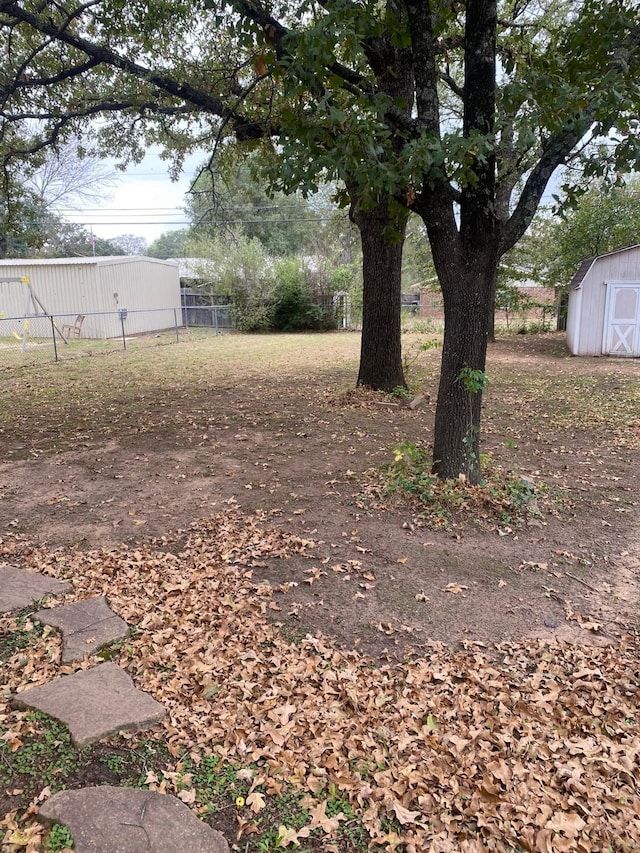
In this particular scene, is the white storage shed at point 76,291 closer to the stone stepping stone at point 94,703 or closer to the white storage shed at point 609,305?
the white storage shed at point 609,305

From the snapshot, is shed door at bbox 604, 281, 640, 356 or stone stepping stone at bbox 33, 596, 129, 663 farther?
shed door at bbox 604, 281, 640, 356

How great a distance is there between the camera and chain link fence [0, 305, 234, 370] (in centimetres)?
1506

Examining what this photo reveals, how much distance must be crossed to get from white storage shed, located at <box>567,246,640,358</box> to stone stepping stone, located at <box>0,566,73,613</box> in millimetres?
13873

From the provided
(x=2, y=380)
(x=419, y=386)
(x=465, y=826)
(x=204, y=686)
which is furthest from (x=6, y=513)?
(x=2, y=380)

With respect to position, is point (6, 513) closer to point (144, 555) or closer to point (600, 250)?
point (144, 555)

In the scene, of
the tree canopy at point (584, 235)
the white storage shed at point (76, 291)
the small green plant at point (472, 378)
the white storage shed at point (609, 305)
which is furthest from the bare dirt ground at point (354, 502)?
the white storage shed at point (76, 291)

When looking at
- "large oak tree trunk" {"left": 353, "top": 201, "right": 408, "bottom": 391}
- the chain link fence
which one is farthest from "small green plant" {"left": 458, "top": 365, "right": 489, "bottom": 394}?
the chain link fence

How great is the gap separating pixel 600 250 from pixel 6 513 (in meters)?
17.5

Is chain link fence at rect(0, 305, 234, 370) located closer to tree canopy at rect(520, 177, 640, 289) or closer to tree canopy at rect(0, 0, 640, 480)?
tree canopy at rect(0, 0, 640, 480)

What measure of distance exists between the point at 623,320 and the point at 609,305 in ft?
1.77

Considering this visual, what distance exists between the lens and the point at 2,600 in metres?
3.20

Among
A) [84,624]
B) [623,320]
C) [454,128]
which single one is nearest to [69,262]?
[623,320]

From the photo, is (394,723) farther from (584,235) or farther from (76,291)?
(76,291)

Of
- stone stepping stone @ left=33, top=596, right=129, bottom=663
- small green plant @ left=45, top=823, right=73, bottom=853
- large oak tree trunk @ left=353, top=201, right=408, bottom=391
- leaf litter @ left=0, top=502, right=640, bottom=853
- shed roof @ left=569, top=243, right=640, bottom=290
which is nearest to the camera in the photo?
small green plant @ left=45, top=823, right=73, bottom=853
